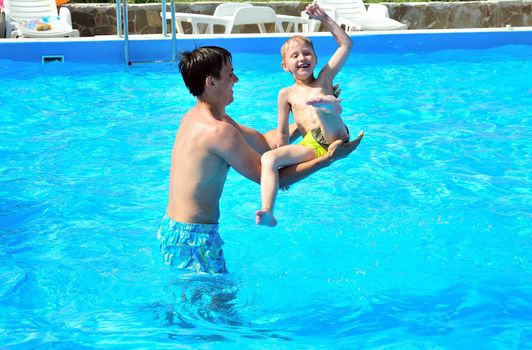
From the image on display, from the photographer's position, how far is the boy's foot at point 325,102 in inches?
170

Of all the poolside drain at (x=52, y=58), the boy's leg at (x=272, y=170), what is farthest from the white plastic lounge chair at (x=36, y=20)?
the boy's leg at (x=272, y=170)

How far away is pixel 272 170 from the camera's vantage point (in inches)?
174

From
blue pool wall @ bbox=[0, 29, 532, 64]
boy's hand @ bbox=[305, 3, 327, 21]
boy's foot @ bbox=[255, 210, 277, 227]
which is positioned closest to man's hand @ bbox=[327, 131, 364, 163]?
boy's foot @ bbox=[255, 210, 277, 227]

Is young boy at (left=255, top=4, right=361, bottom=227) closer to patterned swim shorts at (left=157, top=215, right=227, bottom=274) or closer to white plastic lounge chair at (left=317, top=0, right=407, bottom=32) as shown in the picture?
patterned swim shorts at (left=157, top=215, right=227, bottom=274)

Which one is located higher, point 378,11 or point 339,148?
point 378,11

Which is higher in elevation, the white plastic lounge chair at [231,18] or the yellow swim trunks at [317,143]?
the white plastic lounge chair at [231,18]

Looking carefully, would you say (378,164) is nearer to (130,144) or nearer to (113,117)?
(130,144)

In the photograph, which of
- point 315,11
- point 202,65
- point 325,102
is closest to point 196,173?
point 202,65

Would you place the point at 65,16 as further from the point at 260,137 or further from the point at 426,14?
the point at 260,137

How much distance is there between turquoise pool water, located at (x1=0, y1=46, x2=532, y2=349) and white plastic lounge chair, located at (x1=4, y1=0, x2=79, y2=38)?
1.75m

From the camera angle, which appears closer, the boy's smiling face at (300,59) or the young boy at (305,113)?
the young boy at (305,113)

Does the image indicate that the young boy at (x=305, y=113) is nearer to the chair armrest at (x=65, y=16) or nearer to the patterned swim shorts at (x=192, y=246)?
the patterned swim shorts at (x=192, y=246)

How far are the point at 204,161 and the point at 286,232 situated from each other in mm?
2219

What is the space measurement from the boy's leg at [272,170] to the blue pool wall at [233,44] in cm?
733
